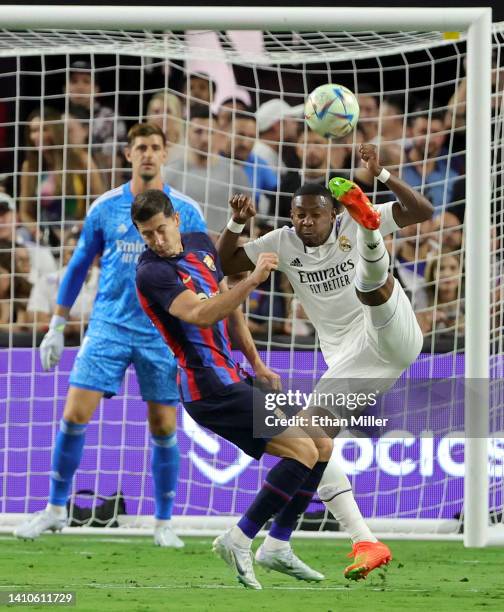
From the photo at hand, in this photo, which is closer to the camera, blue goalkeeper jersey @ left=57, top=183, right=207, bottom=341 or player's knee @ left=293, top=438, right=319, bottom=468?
player's knee @ left=293, top=438, right=319, bottom=468

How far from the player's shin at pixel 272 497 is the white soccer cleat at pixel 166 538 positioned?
64.4 inches

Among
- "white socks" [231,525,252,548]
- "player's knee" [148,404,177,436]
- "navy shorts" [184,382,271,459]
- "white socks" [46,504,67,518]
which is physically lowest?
"white socks" [46,504,67,518]

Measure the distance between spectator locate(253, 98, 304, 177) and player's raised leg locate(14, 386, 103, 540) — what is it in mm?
2080

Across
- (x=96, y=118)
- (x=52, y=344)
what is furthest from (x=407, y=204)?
(x=96, y=118)

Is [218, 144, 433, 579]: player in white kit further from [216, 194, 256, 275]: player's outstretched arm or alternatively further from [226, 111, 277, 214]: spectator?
[226, 111, 277, 214]: spectator

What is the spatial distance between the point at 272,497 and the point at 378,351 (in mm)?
900

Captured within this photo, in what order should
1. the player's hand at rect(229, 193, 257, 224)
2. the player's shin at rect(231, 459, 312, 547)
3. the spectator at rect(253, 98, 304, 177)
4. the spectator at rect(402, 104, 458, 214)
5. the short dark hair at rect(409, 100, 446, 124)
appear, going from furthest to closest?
the short dark hair at rect(409, 100, 446, 124)
the spectator at rect(402, 104, 458, 214)
the spectator at rect(253, 98, 304, 177)
the player's hand at rect(229, 193, 257, 224)
the player's shin at rect(231, 459, 312, 547)

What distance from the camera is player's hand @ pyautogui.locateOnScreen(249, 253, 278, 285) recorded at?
4.95 m

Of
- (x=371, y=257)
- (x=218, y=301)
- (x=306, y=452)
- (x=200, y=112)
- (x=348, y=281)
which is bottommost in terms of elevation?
(x=306, y=452)

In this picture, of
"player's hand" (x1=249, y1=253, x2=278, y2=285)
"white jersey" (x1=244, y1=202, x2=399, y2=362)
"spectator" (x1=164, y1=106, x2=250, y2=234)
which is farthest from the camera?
"spectator" (x1=164, y1=106, x2=250, y2=234)

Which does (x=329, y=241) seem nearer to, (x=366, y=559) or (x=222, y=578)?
(x=366, y=559)

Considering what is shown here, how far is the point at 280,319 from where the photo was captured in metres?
8.00

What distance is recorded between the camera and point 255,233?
8.23m

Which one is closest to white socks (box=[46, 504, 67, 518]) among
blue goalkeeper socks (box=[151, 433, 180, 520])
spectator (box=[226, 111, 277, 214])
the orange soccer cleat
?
blue goalkeeper socks (box=[151, 433, 180, 520])
